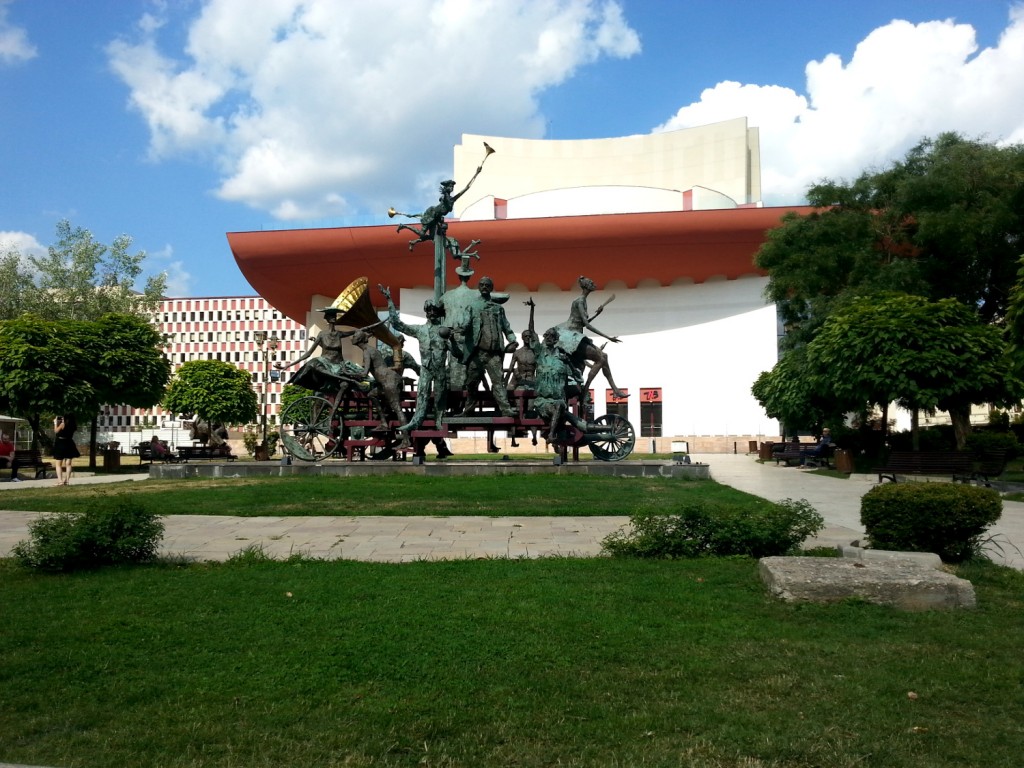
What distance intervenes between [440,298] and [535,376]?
2.61 meters

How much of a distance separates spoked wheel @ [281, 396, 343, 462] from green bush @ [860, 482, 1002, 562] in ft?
42.6

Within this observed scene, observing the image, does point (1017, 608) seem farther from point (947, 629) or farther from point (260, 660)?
point (260, 660)

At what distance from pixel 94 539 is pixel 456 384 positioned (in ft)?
36.5

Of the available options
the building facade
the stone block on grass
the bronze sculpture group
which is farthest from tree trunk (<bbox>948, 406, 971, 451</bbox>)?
the building facade

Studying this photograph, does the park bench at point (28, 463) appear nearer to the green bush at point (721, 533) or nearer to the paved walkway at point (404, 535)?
the paved walkway at point (404, 535)

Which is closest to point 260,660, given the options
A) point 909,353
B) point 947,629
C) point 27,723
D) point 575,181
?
point 27,723

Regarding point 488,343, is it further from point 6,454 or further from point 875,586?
point 6,454

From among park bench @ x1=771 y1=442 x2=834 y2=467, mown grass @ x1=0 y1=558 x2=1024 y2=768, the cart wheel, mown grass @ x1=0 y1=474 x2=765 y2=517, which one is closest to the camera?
mown grass @ x1=0 y1=558 x2=1024 y2=768

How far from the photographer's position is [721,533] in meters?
7.20

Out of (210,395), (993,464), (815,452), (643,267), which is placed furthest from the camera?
(643,267)

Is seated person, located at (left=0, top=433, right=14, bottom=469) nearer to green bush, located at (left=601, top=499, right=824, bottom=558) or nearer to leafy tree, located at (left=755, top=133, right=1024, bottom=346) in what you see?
green bush, located at (left=601, top=499, right=824, bottom=558)

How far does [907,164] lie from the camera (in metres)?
29.0

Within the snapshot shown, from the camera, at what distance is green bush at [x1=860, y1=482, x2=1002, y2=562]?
6.71 metres

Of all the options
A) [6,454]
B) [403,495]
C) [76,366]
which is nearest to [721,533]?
[403,495]
